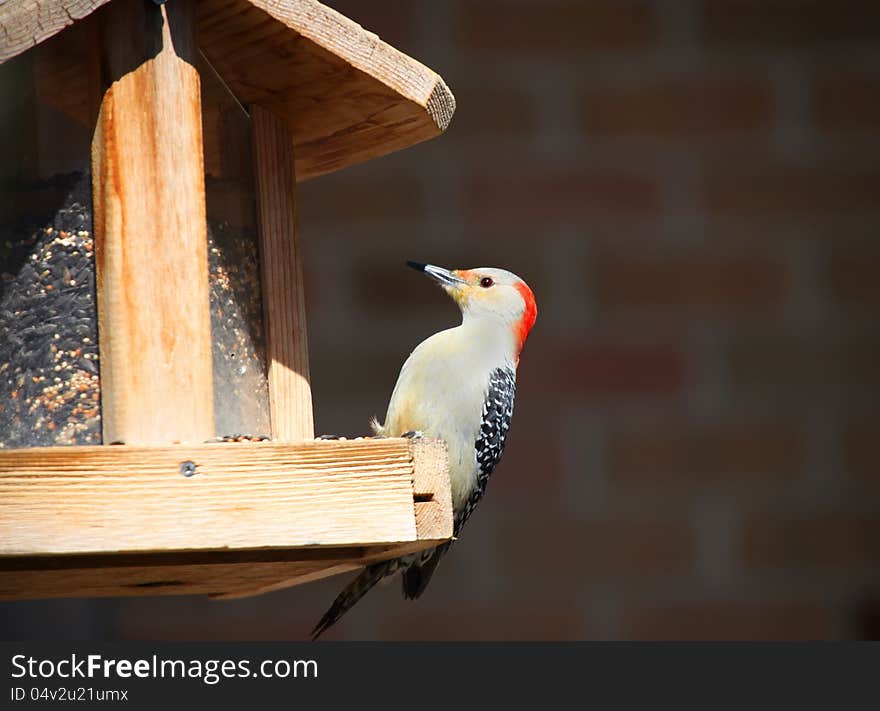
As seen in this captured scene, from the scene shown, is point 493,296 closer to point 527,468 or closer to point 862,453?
point 527,468

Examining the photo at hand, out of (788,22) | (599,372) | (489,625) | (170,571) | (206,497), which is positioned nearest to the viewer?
(206,497)

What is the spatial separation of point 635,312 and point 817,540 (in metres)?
0.75

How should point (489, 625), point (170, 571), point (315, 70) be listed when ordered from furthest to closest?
point (489, 625)
point (315, 70)
point (170, 571)

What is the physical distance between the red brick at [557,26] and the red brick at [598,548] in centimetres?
124

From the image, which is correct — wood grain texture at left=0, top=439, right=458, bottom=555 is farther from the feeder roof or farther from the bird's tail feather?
the bird's tail feather

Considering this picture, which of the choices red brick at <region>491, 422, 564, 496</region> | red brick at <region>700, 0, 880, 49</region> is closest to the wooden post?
red brick at <region>491, 422, 564, 496</region>

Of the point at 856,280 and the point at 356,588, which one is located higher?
the point at 856,280

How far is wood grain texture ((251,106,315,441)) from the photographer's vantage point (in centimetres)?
302

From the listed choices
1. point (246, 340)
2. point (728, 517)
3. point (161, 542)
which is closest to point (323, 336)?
point (728, 517)

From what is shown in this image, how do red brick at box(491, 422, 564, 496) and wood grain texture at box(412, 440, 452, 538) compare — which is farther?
red brick at box(491, 422, 564, 496)

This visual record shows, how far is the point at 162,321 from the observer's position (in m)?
2.62

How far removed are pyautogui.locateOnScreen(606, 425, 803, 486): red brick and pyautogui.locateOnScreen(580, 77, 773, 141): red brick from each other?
0.79 meters

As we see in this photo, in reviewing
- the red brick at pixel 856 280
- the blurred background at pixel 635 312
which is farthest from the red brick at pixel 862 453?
the red brick at pixel 856 280

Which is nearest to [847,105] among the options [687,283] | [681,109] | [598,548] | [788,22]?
[788,22]
